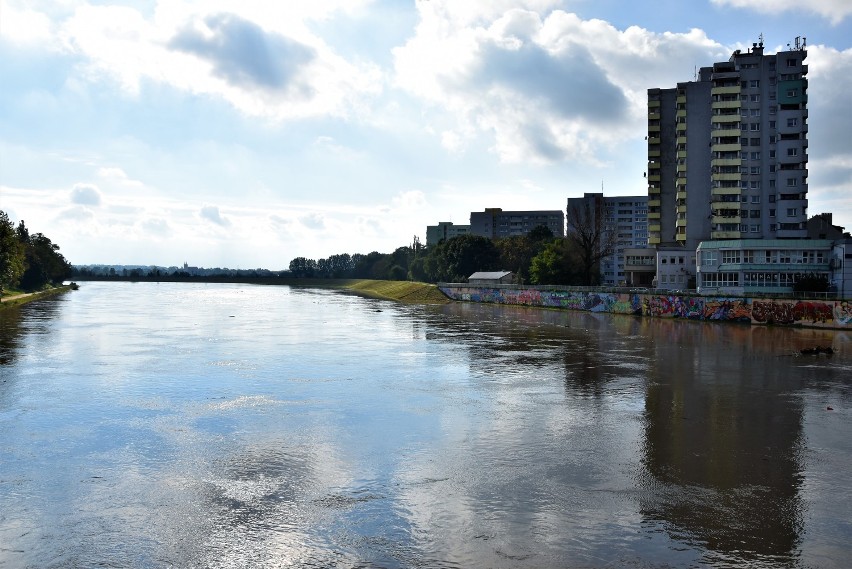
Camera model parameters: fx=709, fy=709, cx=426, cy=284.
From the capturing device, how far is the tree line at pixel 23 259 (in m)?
117

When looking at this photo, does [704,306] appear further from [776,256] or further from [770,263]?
[776,256]

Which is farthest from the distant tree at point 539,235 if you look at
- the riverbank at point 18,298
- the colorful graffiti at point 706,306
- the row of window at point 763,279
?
the riverbank at point 18,298

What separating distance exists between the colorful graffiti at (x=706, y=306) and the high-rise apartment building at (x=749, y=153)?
27.2 metres

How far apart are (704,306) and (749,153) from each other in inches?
1766

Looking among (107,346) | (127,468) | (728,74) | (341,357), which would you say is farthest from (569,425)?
(728,74)

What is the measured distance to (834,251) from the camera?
304 ft

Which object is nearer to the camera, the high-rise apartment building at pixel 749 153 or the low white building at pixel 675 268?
the high-rise apartment building at pixel 749 153

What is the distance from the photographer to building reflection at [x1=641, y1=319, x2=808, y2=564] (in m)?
17.4

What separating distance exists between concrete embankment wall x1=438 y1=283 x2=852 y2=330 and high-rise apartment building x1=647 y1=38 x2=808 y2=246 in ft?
89.3

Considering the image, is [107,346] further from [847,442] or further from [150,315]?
[847,442]

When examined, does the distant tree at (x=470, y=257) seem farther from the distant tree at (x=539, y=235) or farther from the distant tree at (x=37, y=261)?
the distant tree at (x=37, y=261)

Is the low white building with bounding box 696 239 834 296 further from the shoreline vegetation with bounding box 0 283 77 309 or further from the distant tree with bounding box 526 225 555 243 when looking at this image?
the shoreline vegetation with bounding box 0 283 77 309

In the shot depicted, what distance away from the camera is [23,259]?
145750mm

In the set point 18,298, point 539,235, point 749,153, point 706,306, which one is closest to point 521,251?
point 539,235
